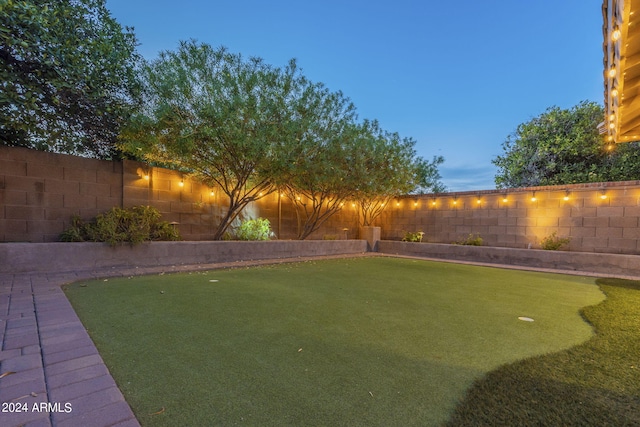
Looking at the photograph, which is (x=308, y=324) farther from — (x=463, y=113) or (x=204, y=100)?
(x=463, y=113)

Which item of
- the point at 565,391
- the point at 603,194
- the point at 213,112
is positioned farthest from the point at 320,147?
the point at 603,194

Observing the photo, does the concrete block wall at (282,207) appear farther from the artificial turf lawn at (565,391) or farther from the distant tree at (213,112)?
the artificial turf lawn at (565,391)

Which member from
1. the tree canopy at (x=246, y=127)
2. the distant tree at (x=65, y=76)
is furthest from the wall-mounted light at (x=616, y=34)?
the distant tree at (x=65, y=76)

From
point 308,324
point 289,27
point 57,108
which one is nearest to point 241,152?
point 57,108

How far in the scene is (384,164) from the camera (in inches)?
362

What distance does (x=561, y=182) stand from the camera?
1129 centimetres

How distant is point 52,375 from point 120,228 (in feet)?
16.0

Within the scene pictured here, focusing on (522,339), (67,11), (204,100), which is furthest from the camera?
(204,100)

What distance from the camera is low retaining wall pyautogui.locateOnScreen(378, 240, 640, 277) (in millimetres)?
6453

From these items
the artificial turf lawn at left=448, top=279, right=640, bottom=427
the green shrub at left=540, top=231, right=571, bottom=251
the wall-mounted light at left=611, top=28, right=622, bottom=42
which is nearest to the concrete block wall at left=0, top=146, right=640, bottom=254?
the green shrub at left=540, top=231, right=571, bottom=251

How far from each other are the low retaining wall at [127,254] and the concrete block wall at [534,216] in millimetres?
5453

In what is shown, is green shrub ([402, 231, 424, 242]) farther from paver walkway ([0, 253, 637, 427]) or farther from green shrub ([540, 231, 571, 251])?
paver walkway ([0, 253, 637, 427])

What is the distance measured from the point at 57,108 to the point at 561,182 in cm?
1579

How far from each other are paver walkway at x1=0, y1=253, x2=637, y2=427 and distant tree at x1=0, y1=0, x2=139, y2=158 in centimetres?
358
